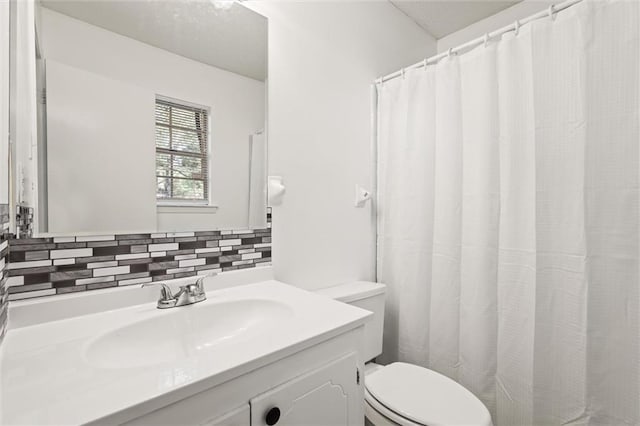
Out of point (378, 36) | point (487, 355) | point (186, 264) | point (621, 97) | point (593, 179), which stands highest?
point (378, 36)

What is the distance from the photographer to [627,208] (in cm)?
100

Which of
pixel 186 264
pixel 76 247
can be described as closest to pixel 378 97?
pixel 186 264

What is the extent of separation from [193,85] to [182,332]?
0.85 metres

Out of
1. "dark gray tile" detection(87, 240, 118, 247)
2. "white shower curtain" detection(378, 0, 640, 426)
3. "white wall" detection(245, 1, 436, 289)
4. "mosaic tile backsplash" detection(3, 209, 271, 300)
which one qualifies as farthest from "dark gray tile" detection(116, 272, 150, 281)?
"white shower curtain" detection(378, 0, 640, 426)

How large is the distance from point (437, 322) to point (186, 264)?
3.84ft

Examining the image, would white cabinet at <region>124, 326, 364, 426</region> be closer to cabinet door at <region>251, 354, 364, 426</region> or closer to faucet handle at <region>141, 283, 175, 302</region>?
cabinet door at <region>251, 354, 364, 426</region>

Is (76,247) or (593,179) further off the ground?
(593,179)

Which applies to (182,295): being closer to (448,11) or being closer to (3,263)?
(3,263)

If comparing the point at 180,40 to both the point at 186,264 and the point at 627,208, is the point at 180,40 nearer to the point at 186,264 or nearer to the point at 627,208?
the point at 186,264

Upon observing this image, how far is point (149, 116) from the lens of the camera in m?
1.00

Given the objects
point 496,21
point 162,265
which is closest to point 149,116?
point 162,265

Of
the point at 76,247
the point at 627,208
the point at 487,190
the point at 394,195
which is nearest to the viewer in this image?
the point at 76,247

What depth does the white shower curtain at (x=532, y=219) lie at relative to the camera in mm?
1017

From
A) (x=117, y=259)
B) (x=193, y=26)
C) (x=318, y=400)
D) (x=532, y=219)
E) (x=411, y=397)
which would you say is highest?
(x=193, y=26)
